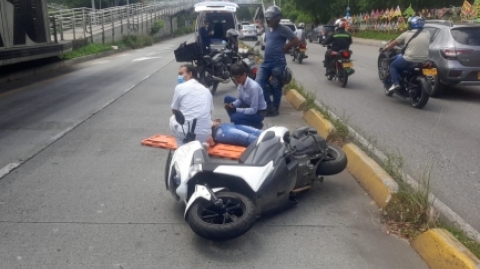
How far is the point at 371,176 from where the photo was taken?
5.85 m

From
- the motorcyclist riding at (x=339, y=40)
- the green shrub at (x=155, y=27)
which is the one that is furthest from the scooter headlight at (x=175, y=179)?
the green shrub at (x=155, y=27)

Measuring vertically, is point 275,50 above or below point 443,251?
above

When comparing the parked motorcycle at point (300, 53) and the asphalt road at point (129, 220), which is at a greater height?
the asphalt road at point (129, 220)

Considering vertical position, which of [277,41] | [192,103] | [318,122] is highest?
[277,41]

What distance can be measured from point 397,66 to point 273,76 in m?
2.85

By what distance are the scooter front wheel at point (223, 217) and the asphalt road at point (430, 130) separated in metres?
2.12

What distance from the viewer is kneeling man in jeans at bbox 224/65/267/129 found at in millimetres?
7762

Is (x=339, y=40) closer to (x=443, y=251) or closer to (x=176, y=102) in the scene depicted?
(x=176, y=102)

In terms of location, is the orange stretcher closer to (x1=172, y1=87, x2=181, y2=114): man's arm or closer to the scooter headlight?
(x1=172, y1=87, x2=181, y2=114): man's arm

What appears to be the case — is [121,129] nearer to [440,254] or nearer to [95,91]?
[95,91]

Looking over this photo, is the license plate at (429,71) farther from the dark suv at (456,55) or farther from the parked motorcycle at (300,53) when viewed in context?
the parked motorcycle at (300,53)

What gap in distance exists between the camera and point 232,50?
43.3 feet

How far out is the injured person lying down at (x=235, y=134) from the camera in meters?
7.36

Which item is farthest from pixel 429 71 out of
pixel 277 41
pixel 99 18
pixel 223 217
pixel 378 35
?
pixel 378 35
